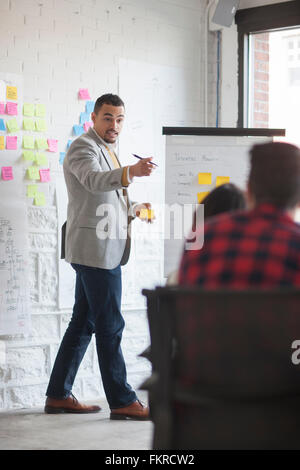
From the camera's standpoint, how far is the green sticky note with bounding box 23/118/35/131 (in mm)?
3869

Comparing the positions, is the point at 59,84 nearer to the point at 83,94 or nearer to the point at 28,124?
the point at 83,94

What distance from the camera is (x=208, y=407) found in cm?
141

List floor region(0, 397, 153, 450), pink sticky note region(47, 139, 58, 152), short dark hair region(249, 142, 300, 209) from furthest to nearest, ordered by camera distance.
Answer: pink sticky note region(47, 139, 58, 152) < floor region(0, 397, 153, 450) < short dark hair region(249, 142, 300, 209)

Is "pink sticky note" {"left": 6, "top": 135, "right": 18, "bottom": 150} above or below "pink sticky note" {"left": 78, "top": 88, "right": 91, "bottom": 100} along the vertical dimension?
below

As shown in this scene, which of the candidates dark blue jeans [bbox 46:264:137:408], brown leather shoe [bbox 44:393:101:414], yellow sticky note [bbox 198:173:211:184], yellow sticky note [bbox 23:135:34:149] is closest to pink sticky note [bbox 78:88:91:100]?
yellow sticky note [bbox 23:135:34:149]

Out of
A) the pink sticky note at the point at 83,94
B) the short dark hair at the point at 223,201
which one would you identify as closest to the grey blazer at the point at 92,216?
the pink sticky note at the point at 83,94

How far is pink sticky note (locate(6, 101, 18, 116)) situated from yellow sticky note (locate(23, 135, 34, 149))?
0.14 meters

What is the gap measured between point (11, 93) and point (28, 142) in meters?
0.27

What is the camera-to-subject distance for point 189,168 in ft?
12.8

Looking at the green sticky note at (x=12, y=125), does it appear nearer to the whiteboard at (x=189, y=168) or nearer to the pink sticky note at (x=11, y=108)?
the pink sticky note at (x=11, y=108)

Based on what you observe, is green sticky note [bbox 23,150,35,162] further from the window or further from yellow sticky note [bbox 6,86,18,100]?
the window

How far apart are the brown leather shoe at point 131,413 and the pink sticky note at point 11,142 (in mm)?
1451

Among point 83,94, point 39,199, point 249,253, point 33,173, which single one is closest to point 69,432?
point 39,199

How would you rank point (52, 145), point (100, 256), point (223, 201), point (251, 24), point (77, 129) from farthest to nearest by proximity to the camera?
point (251, 24), point (77, 129), point (52, 145), point (100, 256), point (223, 201)
